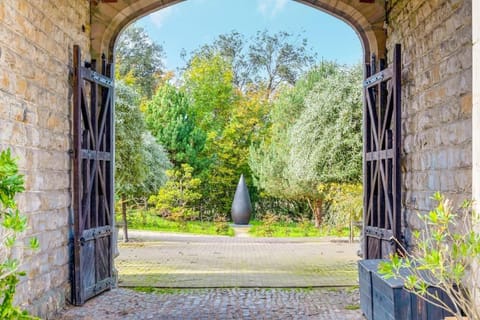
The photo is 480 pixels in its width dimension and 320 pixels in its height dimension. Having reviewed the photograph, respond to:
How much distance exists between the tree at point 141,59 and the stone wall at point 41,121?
16948mm

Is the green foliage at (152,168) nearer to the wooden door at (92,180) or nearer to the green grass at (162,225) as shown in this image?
the green grass at (162,225)

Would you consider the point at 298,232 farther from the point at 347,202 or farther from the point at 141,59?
the point at 141,59

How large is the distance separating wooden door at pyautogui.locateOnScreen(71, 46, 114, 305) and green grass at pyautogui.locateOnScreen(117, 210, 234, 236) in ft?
29.8

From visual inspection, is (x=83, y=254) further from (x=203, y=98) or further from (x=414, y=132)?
(x=203, y=98)

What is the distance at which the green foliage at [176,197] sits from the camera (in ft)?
50.2

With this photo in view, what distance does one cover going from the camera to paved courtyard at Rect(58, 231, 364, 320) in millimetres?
5086

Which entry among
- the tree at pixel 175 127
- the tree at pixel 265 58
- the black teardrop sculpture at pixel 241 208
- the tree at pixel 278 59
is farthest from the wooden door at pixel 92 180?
the tree at pixel 278 59

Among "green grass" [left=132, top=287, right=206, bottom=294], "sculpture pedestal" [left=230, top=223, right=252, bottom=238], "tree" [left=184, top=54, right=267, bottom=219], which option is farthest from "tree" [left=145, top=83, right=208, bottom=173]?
"green grass" [left=132, top=287, right=206, bottom=294]

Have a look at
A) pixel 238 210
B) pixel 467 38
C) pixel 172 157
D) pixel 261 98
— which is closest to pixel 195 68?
pixel 261 98

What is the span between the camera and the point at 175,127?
680 inches

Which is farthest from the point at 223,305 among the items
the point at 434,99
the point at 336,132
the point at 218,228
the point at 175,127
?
the point at 175,127

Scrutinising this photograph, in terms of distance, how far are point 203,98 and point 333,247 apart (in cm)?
1086

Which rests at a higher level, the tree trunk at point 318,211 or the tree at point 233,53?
the tree at point 233,53

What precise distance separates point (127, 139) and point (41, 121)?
19.1 ft
